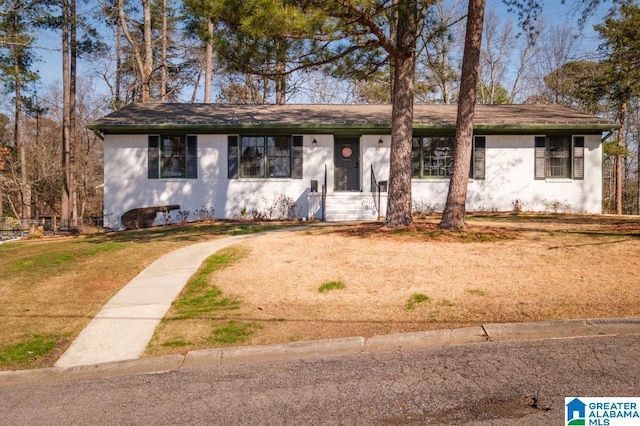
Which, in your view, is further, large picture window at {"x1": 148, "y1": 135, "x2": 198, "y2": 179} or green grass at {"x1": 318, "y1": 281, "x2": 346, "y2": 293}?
large picture window at {"x1": 148, "y1": 135, "x2": 198, "y2": 179}

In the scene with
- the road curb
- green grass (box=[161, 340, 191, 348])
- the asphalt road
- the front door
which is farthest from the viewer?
the front door

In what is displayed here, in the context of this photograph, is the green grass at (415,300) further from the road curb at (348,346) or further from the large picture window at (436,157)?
the large picture window at (436,157)

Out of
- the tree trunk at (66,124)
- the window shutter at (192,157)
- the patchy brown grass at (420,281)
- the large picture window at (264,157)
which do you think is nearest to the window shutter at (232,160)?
the large picture window at (264,157)

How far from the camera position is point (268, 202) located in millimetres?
18312

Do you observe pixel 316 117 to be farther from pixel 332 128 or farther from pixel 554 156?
pixel 554 156

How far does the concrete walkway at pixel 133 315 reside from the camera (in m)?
5.77

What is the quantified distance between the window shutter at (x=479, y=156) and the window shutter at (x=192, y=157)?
1033 cm

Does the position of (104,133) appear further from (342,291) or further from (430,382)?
(430,382)

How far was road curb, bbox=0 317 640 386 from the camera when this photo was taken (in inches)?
211

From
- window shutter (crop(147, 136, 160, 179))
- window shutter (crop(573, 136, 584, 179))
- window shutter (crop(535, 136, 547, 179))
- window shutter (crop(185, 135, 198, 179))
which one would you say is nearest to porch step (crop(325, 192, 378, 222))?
window shutter (crop(185, 135, 198, 179))

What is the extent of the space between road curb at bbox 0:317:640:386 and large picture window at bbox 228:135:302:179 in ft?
43.0

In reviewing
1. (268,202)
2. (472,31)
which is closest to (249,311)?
(472,31)

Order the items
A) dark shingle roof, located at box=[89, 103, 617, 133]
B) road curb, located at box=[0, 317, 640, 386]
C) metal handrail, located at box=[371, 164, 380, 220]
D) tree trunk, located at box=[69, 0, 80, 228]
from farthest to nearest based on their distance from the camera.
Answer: tree trunk, located at box=[69, 0, 80, 228] → dark shingle roof, located at box=[89, 103, 617, 133] → metal handrail, located at box=[371, 164, 380, 220] → road curb, located at box=[0, 317, 640, 386]

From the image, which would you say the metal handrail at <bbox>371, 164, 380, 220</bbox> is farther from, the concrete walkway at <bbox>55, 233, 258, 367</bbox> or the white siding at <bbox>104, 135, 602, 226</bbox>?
the concrete walkway at <bbox>55, 233, 258, 367</bbox>
